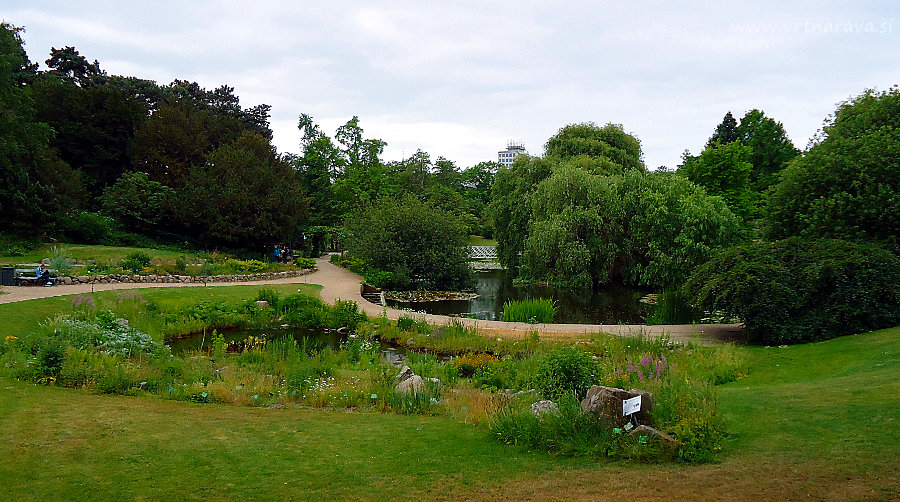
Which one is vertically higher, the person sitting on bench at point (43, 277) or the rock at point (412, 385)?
the person sitting on bench at point (43, 277)

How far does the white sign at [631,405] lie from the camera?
18.0ft

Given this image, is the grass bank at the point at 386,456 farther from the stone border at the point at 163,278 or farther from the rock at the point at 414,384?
the stone border at the point at 163,278

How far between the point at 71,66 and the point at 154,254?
34816mm

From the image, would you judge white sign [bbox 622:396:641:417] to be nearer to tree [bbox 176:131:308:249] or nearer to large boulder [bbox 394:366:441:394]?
large boulder [bbox 394:366:441:394]

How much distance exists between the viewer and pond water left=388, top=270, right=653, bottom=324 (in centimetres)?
2019

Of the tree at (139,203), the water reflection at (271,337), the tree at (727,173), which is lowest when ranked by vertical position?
the water reflection at (271,337)

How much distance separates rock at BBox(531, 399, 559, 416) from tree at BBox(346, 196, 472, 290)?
68.3 ft

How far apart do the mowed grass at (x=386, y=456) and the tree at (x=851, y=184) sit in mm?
9749

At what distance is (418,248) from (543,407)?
858 inches

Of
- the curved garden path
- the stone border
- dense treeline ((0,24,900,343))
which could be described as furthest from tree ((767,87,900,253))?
the stone border

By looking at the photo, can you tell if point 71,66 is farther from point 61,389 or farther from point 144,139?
point 61,389

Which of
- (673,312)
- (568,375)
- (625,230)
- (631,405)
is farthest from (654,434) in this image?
(625,230)

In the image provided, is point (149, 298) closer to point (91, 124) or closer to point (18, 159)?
point (18, 159)

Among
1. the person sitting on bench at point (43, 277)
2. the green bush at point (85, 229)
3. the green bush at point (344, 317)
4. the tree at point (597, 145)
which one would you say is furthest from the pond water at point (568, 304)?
the green bush at point (85, 229)
